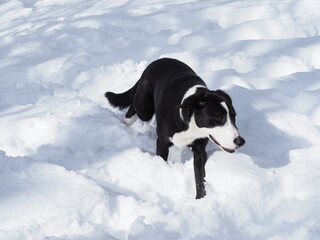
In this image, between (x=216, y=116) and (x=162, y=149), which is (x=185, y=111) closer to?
(x=216, y=116)

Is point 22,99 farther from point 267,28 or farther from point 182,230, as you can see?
point 267,28

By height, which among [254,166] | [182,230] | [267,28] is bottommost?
[267,28]

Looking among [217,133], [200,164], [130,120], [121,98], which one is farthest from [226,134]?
[121,98]

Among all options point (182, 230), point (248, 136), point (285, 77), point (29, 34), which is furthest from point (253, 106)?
point (29, 34)

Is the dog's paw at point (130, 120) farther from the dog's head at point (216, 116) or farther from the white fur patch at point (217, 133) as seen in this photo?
the dog's head at point (216, 116)

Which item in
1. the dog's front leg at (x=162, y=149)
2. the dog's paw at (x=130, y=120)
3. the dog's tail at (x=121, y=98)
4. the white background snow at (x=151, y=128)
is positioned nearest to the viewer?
the white background snow at (x=151, y=128)

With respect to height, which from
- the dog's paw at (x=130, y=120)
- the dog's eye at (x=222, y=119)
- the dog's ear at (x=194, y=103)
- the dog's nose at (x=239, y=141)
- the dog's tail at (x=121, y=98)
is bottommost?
the dog's paw at (x=130, y=120)

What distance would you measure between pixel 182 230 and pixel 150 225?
0.68ft

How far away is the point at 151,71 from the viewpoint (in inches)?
162

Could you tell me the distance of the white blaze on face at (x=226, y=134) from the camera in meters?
3.05

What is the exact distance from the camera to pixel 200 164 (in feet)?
11.3

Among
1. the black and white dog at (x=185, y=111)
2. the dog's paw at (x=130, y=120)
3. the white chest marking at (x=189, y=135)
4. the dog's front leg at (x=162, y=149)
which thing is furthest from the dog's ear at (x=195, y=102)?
the dog's paw at (x=130, y=120)

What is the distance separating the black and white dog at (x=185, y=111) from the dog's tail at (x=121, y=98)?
0.38ft

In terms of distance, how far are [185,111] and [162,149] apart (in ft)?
1.92
